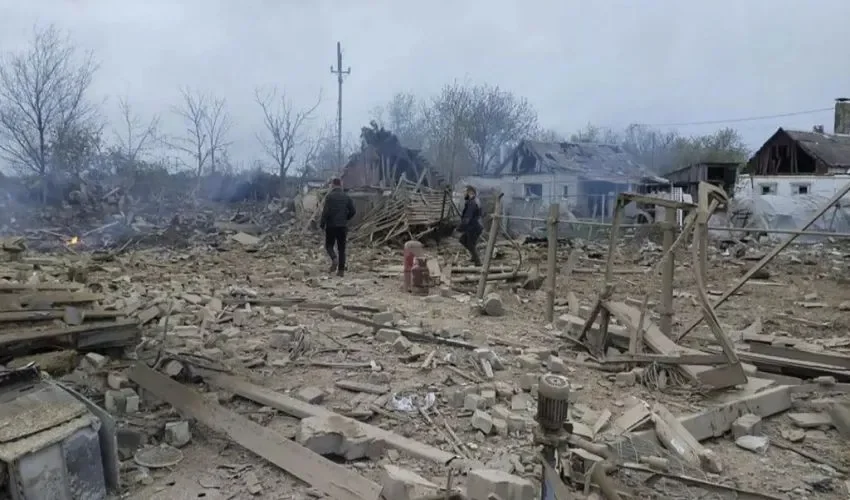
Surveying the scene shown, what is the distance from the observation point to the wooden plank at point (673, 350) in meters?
4.72

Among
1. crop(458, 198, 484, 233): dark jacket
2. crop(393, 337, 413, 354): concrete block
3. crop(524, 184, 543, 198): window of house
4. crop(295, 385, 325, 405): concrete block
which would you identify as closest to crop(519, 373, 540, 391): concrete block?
crop(393, 337, 413, 354): concrete block

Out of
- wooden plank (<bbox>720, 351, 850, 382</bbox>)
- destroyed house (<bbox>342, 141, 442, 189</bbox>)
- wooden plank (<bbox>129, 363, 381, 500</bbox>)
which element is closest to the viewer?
wooden plank (<bbox>129, 363, 381, 500</bbox>)

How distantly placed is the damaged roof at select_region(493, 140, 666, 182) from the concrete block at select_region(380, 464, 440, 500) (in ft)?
102

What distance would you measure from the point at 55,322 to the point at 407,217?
41.3ft

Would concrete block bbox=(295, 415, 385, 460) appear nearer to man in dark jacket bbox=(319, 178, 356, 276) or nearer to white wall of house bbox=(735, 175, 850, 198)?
man in dark jacket bbox=(319, 178, 356, 276)

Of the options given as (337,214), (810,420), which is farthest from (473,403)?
(337,214)

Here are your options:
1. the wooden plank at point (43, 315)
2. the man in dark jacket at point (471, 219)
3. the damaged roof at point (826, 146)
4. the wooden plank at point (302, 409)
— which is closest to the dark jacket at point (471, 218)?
the man in dark jacket at point (471, 219)

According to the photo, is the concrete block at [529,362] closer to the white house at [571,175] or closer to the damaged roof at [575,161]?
the white house at [571,175]

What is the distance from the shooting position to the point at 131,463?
3723mm

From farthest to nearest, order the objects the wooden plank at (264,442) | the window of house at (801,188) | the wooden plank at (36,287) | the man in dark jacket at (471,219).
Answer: the window of house at (801,188) < the man in dark jacket at (471,219) < the wooden plank at (36,287) < the wooden plank at (264,442)

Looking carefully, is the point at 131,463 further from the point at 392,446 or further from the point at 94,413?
the point at 392,446

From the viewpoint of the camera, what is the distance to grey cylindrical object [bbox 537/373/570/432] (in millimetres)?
2820

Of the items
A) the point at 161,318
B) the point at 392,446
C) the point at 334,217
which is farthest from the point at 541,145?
the point at 392,446

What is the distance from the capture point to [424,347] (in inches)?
244
